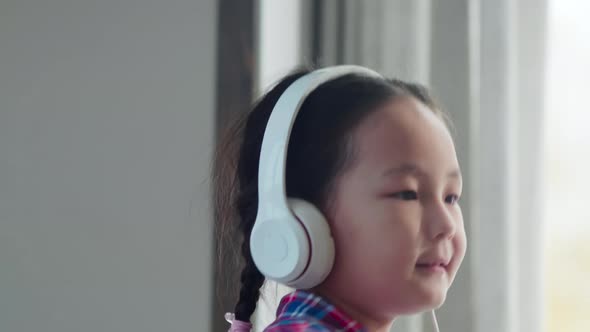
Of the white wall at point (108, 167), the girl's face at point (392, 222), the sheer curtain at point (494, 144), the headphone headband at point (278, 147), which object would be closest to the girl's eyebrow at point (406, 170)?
the girl's face at point (392, 222)

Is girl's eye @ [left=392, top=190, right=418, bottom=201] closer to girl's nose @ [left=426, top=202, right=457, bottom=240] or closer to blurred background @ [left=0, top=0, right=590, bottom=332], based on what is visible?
girl's nose @ [left=426, top=202, right=457, bottom=240]

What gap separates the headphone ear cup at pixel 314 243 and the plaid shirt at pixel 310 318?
2cm

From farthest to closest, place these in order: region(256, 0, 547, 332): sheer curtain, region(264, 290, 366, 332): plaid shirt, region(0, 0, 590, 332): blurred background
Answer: region(0, 0, 590, 332): blurred background
region(256, 0, 547, 332): sheer curtain
region(264, 290, 366, 332): plaid shirt

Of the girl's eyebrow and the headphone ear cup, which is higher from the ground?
the girl's eyebrow

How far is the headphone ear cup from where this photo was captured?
0.86m

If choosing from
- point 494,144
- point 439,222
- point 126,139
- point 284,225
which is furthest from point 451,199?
point 126,139

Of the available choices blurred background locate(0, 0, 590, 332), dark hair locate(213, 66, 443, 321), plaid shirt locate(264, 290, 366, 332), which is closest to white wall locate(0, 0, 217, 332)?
blurred background locate(0, 0, 590, 332)

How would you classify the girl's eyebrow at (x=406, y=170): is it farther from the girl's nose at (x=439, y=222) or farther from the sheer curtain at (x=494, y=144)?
the sheer curtain at (x=494, y=144)

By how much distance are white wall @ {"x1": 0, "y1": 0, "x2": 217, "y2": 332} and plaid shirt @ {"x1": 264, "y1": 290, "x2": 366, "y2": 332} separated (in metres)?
0.84

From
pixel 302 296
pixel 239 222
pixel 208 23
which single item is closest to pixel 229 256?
pixel 239 222

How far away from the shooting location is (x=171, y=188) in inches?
68.8

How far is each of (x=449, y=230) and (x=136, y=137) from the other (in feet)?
3.31

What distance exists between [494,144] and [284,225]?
1.71 ft

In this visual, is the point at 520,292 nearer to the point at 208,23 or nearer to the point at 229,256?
the point at 229,256
